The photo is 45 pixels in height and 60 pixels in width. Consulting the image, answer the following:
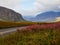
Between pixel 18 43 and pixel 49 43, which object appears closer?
pixel 49 43

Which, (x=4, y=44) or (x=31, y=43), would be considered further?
(x=4, y=44)

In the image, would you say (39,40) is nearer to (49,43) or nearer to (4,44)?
(49,43)

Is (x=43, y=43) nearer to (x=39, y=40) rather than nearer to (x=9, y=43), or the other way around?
(x=39, y=40)

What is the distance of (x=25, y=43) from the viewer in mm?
10750

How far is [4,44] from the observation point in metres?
11.6

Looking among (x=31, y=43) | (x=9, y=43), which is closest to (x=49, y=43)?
(x=31, y=43)

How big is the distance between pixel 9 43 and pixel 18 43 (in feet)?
1.94

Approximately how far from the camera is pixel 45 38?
11.2 metres

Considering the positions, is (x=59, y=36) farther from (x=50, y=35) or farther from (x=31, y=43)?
(x=31, y=43)

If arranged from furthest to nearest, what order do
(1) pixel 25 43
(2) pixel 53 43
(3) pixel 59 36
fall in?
(3) pixel 59 36
(1) pixel 25 43
(2) pixel 53 43

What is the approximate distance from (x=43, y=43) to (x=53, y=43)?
1.99ft

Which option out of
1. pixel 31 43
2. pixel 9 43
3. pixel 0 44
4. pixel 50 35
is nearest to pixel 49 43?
pixel 31 43

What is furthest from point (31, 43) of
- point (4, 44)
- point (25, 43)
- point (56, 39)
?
point (4, 44)

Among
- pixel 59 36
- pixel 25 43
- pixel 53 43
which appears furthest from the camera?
pixel 59 36
